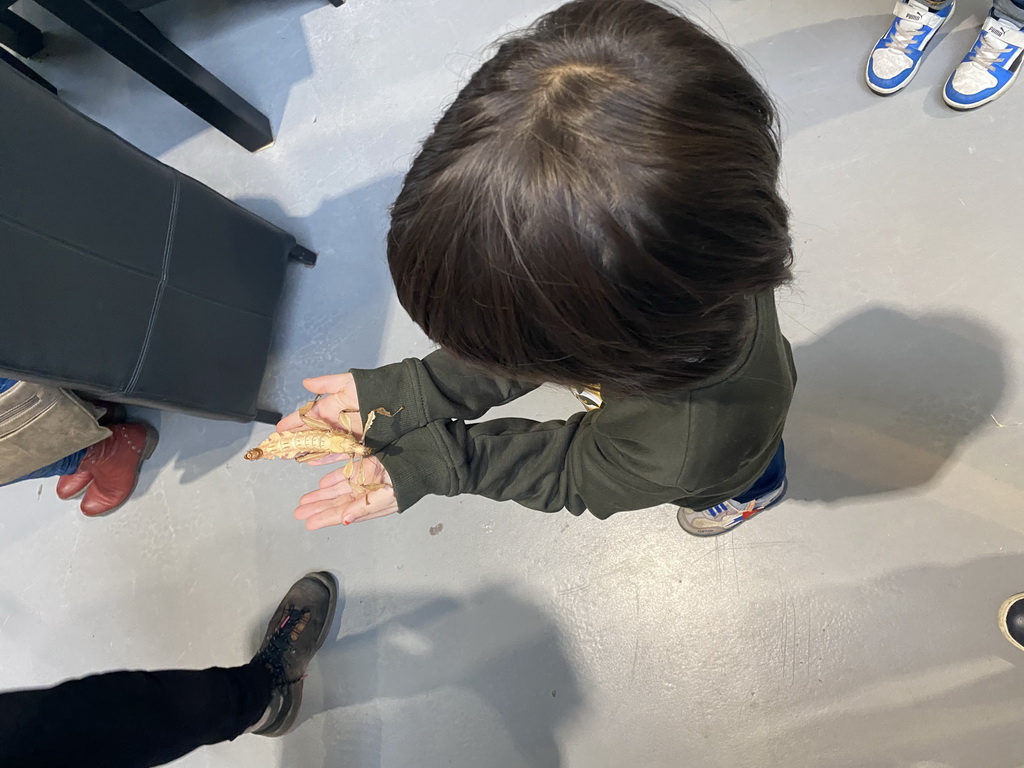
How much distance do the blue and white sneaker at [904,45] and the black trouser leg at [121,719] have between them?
1.61 m

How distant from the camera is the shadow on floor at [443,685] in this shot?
1019mm

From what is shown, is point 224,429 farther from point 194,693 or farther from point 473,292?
point 473,292

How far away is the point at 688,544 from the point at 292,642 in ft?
2.47

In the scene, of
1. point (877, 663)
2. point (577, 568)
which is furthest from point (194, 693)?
point (877, 663)

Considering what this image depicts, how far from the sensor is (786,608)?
983 mm

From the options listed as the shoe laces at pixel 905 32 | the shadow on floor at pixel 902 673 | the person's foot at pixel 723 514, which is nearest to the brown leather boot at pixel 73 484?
the person's foot at pixel 723 514

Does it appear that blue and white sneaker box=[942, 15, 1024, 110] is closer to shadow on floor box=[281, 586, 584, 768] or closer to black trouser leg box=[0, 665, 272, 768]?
shadow on floor box=[281, 586, 584, 768]

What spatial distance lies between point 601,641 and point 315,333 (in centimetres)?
84

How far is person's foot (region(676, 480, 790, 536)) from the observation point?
92 centimetres

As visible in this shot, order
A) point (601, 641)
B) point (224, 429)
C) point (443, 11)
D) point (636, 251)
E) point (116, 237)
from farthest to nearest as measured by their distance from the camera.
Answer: point (443, 11) < point (224, 429) < point (601, 641) < point (116, 237) < point (636, 251)

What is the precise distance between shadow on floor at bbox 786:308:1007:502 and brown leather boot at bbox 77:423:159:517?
1.32 m

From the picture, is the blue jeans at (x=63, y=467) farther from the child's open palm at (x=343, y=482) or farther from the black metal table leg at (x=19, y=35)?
the black metal table leg at (x=19, y=35)

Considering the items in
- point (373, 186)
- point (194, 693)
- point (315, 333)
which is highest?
point (373, 186)

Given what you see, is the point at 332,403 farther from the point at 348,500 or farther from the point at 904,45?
the point at 904,45
